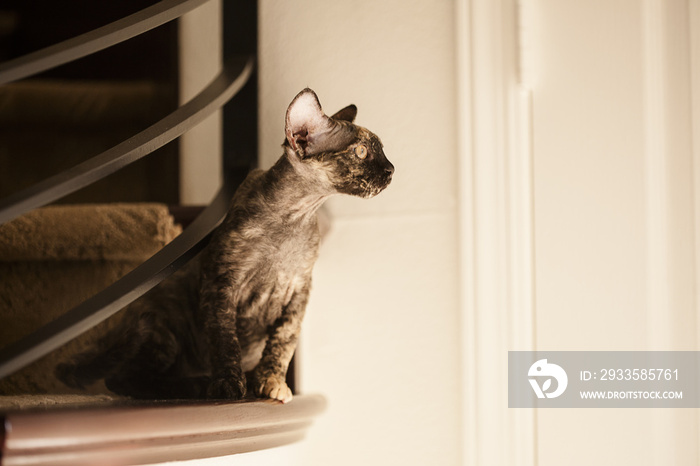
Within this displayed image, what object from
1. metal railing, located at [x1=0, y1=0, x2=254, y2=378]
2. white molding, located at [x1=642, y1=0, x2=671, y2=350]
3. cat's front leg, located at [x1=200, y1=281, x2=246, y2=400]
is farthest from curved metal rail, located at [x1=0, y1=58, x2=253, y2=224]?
white molding, located at [x1=642, y1=0, x2=671, y2=350]

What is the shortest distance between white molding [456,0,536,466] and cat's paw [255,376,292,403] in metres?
0.33

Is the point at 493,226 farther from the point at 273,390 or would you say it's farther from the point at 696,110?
the point at 273,390

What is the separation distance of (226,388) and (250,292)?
0.17 m

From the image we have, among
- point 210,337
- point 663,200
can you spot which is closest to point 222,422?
point 210,337

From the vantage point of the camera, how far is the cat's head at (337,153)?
882 mm

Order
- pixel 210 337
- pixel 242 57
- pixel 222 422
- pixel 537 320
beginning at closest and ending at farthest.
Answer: pixel 222 422 → pixel 210 337 → pixel 537 320 → pixel 242 57

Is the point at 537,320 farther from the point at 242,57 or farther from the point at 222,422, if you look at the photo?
the point at 242,57

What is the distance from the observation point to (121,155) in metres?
0.83

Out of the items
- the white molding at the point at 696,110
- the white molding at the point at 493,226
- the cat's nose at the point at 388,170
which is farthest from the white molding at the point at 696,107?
the cat's nose at the point at 388,170

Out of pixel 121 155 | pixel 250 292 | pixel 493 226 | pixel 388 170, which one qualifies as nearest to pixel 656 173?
pixel 493 226

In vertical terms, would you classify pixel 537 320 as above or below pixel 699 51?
below

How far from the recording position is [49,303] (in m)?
1.14

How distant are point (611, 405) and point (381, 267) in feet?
1.50

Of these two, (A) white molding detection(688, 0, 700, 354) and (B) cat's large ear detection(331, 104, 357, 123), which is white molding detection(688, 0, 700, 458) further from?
(B) cat's large ear detection(331, 104, 357, 123)
